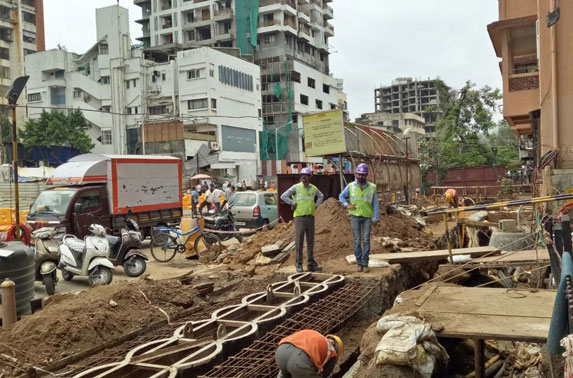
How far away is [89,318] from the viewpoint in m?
6.01

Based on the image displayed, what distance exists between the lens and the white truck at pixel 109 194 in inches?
518

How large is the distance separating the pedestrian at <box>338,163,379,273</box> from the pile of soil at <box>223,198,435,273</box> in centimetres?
80

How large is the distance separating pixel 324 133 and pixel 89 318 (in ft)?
33.8

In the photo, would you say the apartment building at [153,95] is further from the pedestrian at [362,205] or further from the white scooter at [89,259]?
the pedestrian at [362,205]

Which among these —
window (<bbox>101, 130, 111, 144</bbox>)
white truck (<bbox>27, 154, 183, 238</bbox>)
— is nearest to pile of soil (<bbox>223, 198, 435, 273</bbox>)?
white truck (<bbox>27, 154, 183, 238</bbox>)

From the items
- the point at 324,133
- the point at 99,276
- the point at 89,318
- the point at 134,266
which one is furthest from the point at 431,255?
the point at 324,133

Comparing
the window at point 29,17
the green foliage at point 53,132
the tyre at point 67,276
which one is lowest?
the tyre at point 67,276

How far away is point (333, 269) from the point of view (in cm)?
889

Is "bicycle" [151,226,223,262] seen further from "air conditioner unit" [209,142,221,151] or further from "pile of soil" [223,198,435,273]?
"air conditioner unit" [209,142,221,151]

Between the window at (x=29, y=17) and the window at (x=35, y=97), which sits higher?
the window at (x=29, y=17)

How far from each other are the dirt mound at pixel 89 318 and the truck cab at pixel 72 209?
614 cm

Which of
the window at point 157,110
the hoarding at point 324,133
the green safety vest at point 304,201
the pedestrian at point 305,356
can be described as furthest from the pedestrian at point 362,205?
the window at point 157,110

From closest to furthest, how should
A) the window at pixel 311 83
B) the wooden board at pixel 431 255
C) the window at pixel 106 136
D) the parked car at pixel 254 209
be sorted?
the wooden board at pixel 431 255, the parked car at pixel 254 209, the window at pixel 106 136, the window at pixel 311 83

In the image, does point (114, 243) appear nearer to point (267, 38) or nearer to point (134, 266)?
point (134, 266)
